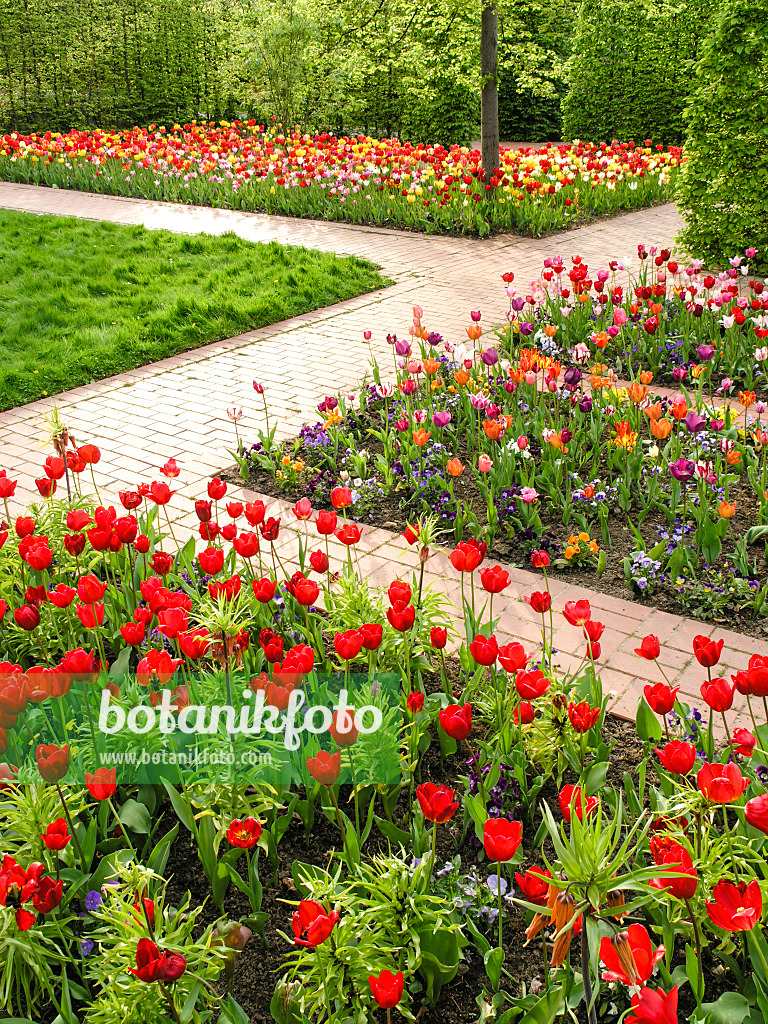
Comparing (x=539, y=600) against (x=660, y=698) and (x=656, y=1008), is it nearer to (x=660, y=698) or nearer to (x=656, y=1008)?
(x=660, y=698)

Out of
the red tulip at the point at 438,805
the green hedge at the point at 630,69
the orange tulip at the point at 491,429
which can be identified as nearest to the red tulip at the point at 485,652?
the red tulip at the point at 438,805

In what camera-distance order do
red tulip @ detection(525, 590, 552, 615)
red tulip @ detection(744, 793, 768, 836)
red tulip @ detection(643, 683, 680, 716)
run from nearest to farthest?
red tulip @ detection(744, 793, 768, 836)
red tulip @ detection(643, 683, 680, 716)
red tulip @ detection(525, 590, 552, 615)

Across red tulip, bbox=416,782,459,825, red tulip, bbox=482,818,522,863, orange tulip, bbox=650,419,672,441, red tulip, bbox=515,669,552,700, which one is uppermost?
orange tulip, bbox=650,419,672,441

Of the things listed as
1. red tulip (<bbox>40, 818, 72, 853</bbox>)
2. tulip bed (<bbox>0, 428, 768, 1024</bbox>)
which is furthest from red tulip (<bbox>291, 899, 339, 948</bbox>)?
red tulip (<bbox>40, 818, 72, 853</bbox>)

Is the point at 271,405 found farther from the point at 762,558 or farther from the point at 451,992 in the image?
the point at 451,992

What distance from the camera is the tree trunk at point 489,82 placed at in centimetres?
1018

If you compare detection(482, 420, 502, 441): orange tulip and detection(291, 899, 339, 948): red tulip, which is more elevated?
detection(482, 420, 502, 441): orange tulip

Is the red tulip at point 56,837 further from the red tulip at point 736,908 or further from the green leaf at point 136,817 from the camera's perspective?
the red tulip at point 736,908

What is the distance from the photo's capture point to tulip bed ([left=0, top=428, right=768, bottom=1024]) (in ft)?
5.60

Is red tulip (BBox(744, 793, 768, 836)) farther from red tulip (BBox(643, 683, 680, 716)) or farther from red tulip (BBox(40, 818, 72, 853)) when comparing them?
red tulip (BBox(40, 818, 72, 853))

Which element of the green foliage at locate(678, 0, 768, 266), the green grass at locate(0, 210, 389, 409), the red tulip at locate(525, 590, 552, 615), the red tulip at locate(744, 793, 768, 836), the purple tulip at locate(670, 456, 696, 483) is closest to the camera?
the red tulip at locate(744, 793, 768, 836)

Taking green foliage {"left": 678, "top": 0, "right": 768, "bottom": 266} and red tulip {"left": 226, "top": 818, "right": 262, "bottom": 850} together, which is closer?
red tulip {"left": 226, "top": 818, "right": 262, "bottom": 850}

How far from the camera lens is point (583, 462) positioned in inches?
170

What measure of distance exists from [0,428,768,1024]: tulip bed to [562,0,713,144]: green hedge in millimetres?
15329
